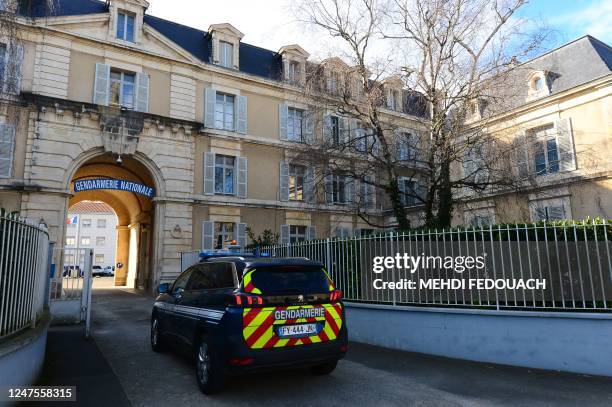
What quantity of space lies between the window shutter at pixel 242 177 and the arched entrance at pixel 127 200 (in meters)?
4.05

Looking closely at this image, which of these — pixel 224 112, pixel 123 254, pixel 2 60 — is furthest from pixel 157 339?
pixel 123 254

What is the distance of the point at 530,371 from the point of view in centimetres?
602

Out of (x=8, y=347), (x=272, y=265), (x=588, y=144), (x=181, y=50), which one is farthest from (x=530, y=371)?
(x=181, y=50)

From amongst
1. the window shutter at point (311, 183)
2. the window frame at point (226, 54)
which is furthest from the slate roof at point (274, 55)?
the window shutter at point (311, 183)

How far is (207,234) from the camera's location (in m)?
18.6

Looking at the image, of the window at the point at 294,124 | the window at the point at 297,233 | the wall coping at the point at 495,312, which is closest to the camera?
the wall coping at the point at 495,312

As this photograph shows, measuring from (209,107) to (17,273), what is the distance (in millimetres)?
15796

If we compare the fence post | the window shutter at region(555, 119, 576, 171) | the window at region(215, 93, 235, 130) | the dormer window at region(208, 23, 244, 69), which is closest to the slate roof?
the dormer window at region(208, 23, 244, 69)

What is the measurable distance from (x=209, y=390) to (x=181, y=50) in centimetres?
1769

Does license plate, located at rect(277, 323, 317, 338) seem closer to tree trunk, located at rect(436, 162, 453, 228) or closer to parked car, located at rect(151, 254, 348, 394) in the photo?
parked car, located at rect(151, 254, 348, 394)

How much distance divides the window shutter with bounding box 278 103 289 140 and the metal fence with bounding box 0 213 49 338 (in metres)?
16.3

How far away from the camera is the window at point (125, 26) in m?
17.9

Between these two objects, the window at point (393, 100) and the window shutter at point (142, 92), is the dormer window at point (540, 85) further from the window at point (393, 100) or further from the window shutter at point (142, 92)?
the window shutter at point (142, 92)

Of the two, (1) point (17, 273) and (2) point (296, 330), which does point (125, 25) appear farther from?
(2) point (296, 330)
